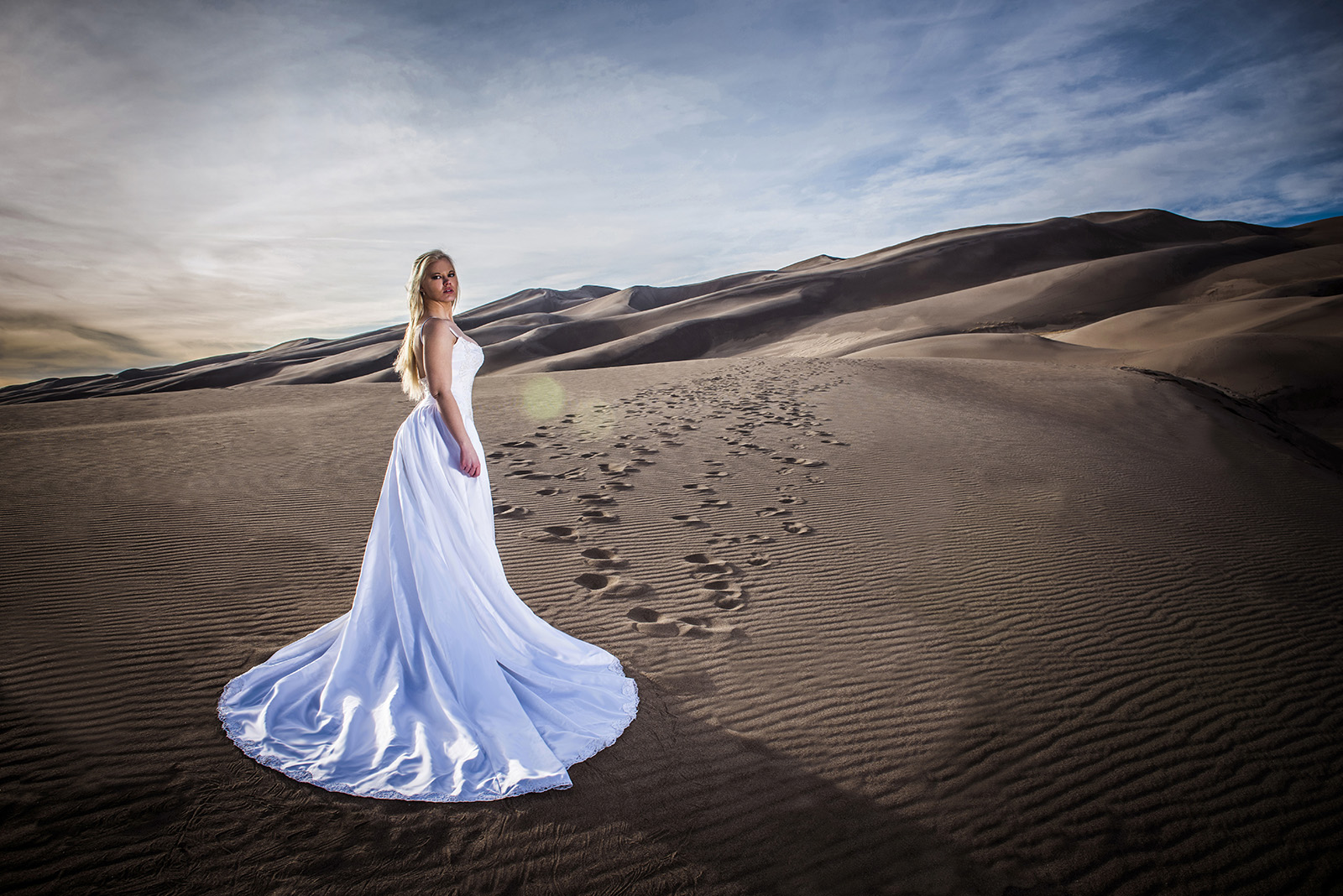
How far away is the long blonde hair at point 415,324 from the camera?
310cm

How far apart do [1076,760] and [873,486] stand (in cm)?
489

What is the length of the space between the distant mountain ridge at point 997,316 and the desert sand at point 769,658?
12.5 metres

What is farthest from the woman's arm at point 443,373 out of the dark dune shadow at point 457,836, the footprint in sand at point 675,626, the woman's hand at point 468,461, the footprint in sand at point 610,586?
the footprint in sand at point 610,586

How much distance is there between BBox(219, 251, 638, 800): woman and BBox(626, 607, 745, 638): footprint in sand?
2.70 ft

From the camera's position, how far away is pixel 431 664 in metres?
3.08

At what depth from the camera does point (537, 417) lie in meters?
12.3

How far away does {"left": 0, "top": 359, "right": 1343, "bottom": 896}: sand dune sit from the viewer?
2.46 meters

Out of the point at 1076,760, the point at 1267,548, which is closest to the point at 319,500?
the point at 1076,760

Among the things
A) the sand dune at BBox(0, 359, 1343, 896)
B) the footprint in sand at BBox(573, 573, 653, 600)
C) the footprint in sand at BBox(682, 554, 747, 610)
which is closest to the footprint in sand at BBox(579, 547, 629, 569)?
the sand dune at BBox(0, 359, 1343, 896)

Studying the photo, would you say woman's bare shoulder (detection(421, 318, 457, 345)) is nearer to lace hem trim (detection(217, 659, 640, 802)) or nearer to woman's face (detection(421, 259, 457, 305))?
woman's face (detection(421, 259, 457, 305))

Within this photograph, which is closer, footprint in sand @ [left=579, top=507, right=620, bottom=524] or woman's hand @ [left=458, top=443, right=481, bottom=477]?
woman's hand @ [left=458, top=443, right=481, bottom=477]

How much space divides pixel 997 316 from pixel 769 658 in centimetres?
4059

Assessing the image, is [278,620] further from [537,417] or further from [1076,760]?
[537,417]

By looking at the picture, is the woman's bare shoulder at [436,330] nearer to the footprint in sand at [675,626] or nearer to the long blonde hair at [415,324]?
the long blonde hair at [415,324]
